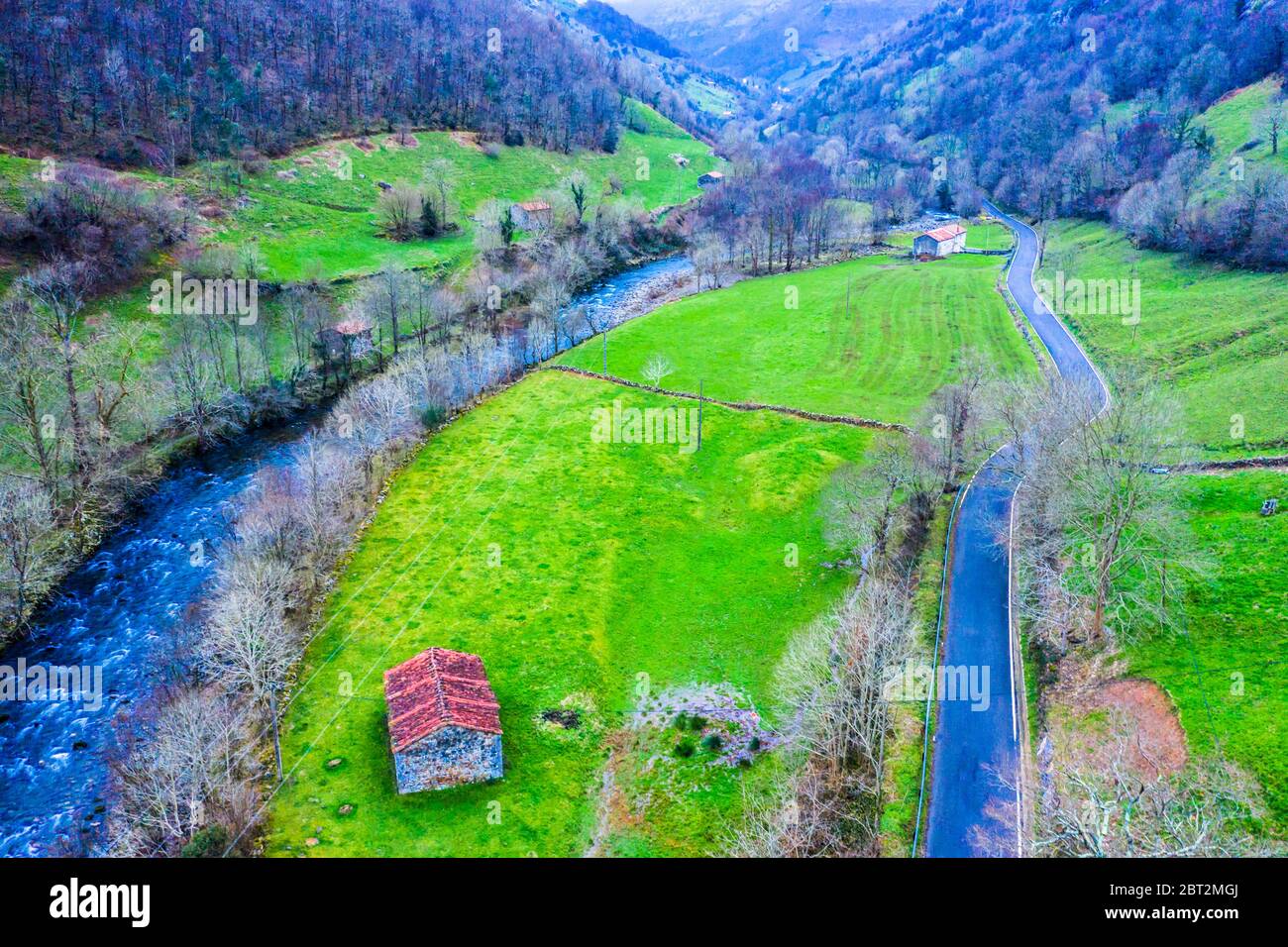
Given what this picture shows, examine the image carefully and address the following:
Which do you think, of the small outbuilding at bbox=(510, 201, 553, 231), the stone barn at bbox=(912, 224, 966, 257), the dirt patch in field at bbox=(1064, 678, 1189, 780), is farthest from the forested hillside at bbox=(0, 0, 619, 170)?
the dirt patch in field at bbox=(1064, 678, 1189, 780)

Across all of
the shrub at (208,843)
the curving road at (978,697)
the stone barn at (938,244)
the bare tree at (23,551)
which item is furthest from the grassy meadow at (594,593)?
the stone barn at (938,244)

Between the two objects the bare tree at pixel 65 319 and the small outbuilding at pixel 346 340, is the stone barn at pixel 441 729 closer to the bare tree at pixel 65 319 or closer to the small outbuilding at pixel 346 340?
the bare tree at pixel 65 319

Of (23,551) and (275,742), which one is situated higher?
(23,551)

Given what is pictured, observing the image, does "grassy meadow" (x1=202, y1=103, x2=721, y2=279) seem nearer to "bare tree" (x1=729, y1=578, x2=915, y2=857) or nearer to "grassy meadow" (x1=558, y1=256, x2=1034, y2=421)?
"grassy meadow" (x1=558, y1=256, x2=1034, y2=421)

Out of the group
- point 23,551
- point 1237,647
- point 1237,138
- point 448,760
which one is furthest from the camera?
point 1237,138

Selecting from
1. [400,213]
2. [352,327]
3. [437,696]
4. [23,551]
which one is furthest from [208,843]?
[400,213]

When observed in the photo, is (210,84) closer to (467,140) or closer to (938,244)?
(467,140)
